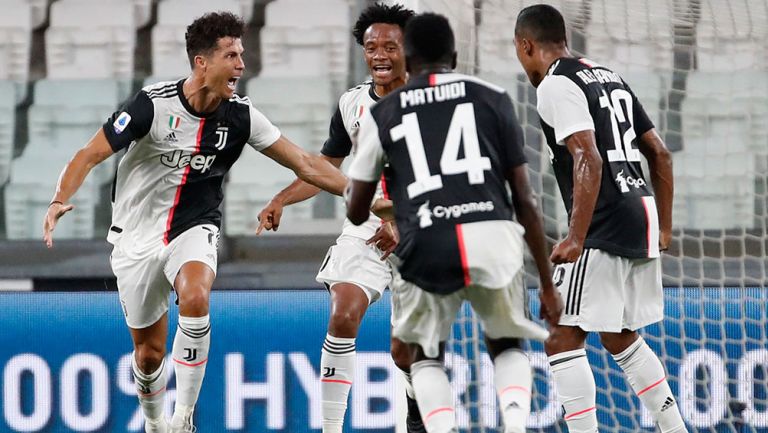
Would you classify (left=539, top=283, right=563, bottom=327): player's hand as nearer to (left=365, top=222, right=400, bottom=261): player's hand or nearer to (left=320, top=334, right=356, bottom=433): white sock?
(left=365, top=222, right=400, bottom=261): player's hand

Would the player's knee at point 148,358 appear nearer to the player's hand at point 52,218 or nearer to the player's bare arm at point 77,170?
the player's bare arm at point 77,170

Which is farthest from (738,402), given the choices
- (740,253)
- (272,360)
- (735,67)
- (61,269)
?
(61,269)

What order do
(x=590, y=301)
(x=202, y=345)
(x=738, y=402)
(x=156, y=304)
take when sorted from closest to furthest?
(x=590, y=301)
(x=202, y=345)
(x=156, y=304)
(x=738, y=402)

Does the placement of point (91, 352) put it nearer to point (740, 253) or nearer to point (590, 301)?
point (590, 301)

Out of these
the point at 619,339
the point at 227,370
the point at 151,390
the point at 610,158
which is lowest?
the point at 227,370

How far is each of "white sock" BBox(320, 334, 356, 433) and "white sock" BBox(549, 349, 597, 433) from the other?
0.90 m

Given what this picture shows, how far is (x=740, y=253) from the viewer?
629cm

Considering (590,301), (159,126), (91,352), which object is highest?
(159,126)

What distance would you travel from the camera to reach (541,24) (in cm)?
477

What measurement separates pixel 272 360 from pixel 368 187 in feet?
9.00

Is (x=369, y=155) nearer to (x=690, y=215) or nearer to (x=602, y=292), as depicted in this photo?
(x=602, y=292)

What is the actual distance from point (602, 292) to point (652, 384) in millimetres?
438

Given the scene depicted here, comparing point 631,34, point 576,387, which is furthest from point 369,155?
point 631,34

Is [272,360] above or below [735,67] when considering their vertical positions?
below
